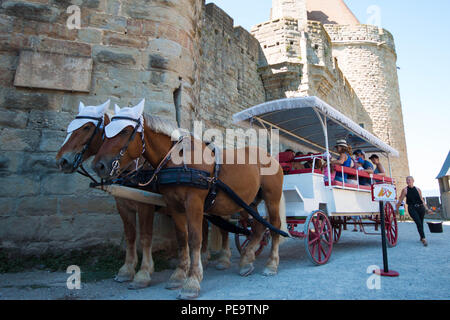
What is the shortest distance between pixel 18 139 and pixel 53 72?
102 cm

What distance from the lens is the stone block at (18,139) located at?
Answer: 4051 millimetres

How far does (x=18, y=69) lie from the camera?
165 inches

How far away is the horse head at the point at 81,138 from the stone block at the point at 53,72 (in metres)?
1.59

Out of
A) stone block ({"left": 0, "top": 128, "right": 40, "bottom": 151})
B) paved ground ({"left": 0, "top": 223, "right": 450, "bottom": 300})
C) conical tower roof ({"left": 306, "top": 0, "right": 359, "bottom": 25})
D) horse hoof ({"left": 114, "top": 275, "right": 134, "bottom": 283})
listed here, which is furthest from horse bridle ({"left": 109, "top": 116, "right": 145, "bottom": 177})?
conical tower roof ({"left": 306, "top": 0, "right": 359, "bottom": 25})

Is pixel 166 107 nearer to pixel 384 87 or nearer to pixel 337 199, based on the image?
pixel 337 199

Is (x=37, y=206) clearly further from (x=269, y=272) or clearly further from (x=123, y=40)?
(x=269, y=272)

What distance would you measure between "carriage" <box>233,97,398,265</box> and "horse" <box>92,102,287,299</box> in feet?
3.08

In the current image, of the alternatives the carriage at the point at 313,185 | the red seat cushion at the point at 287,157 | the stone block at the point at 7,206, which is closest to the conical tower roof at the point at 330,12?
the carriage at the point at 313,185

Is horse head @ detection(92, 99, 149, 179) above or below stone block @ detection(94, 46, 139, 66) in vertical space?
below

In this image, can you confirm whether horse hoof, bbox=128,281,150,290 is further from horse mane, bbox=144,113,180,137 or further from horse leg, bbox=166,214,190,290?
horse mane, bbox=144,113,180,137

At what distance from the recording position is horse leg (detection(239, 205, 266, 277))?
400cm

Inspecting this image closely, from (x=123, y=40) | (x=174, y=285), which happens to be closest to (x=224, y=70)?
(x=123, y=40)

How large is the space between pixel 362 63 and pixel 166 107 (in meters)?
21.4

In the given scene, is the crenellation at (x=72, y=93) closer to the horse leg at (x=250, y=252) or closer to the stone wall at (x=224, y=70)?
the horse leg at (x=250, y=252)
